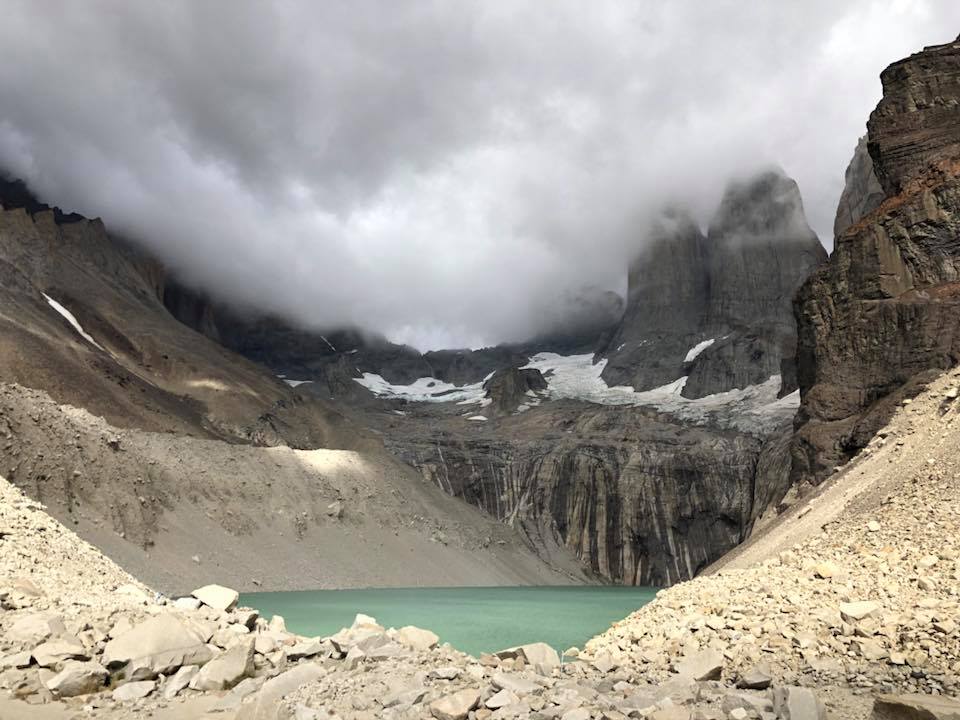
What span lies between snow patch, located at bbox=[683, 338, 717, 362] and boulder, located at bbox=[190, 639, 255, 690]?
11621cm

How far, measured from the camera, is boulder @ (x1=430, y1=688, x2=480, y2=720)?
28.9 ft

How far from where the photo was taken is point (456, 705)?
9.01 meters

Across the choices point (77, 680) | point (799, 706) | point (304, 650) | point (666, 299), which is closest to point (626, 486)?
point (666, 299)

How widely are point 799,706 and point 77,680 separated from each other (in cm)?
946

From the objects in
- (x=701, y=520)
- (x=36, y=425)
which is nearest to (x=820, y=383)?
(x=36, y=425)

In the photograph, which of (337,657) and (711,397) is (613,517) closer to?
(711,397)

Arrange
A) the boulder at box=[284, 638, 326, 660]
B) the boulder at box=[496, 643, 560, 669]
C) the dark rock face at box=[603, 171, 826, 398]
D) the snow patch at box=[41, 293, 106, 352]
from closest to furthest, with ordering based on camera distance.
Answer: the boulder at box=[284, 638, 326, 660], the boulder at box=[496, 643, 560, 669], the snow patch at box=[41, 293, 106, 352], the dark rock face at box=[603, 171, 826, 398]

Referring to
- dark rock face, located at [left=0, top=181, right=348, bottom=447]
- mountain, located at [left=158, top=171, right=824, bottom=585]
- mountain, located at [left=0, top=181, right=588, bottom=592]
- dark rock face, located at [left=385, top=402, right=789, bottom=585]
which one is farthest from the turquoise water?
dark rock face, located at [left=385, top=402, right=789, bottom=585]

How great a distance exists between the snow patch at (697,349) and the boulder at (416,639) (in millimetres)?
113990

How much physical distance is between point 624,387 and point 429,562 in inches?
2964

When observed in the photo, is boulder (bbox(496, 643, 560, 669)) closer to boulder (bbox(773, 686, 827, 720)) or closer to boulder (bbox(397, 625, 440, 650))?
boulder (bbox(397, 625, 440, 650))

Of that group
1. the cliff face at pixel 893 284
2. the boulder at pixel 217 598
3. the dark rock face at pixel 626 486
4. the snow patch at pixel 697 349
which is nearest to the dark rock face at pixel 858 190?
the cliff face at pixel 893 284

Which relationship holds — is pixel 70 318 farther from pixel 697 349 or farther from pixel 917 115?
pixel 697 349

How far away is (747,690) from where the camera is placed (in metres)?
10.9
